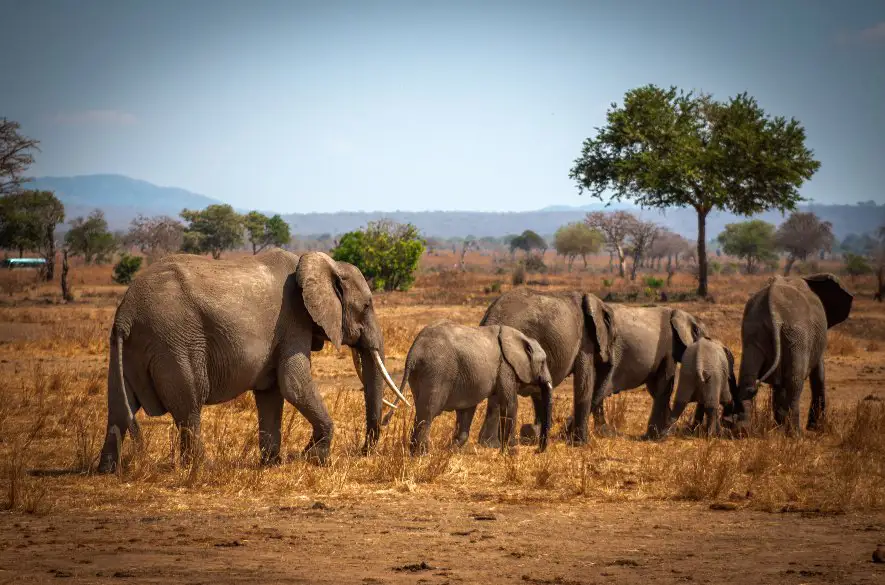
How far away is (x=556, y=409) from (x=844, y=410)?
178 inches

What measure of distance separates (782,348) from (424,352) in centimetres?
574

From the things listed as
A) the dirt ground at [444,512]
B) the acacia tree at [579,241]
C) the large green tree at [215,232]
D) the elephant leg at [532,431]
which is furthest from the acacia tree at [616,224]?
the dirt ground at [444,512]

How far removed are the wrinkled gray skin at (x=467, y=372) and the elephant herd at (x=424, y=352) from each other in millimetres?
16

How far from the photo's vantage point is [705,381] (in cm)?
1375

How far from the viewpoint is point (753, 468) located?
10922mm

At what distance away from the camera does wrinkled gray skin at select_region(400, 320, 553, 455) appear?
449 inches

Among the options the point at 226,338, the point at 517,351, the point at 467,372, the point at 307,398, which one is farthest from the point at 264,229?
the point at 226,338

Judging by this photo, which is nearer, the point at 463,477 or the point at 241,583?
the point at 241,583

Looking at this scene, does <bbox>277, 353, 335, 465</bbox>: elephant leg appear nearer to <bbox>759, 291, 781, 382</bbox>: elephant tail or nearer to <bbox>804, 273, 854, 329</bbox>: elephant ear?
<bbox>759, 291, 781, 382</bbox>: elephant tail

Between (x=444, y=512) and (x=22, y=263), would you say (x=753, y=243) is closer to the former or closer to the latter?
(x=22, y=263)

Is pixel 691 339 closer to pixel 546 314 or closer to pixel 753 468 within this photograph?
pixel 546 314

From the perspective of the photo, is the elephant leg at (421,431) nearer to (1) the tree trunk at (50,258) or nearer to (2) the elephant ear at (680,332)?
(2) the elephant ear at (680,332)

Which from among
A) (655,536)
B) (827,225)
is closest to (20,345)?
(655,536)

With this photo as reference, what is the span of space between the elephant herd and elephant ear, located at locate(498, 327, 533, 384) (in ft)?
0.07
